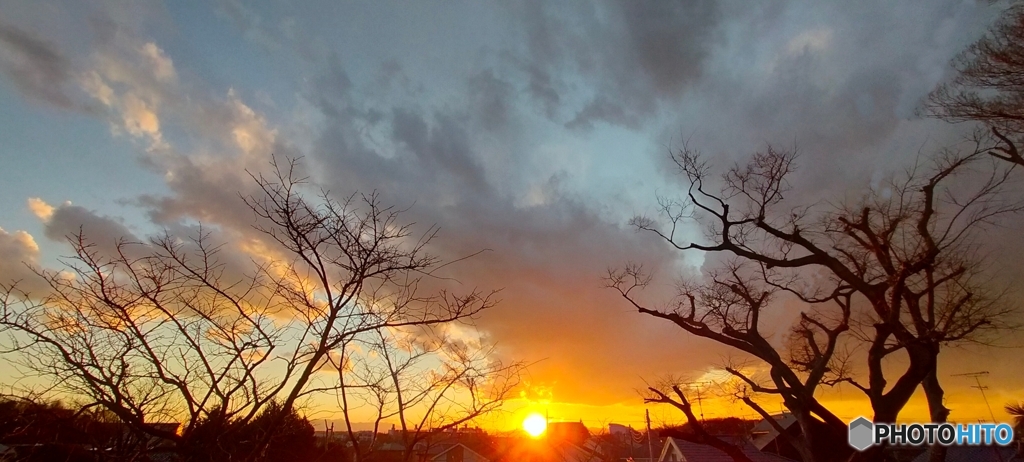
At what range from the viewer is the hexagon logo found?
10086mm

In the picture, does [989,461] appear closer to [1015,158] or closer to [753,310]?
[753,310]

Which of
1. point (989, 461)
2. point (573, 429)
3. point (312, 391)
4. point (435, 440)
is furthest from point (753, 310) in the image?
point (573, 429)

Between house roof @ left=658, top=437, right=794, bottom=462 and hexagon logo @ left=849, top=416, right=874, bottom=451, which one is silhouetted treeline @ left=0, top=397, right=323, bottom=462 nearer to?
hexagon logo @ left=849, top=416, right=874, bottom=451

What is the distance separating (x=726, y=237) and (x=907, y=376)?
4.44m

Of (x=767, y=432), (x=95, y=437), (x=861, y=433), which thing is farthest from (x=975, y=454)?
(x=95, y=437)

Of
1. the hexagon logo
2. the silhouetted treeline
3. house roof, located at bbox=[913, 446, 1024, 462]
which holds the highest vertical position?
house roof, located at bbox=[913, 446, 1024, 462]

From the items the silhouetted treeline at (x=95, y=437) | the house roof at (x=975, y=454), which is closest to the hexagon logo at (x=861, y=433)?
the silhouetted treeline at (x=95, y=437)

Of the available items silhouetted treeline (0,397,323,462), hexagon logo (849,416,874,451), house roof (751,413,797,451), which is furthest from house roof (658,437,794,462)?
silhouetted treeline (0,397,323,462)

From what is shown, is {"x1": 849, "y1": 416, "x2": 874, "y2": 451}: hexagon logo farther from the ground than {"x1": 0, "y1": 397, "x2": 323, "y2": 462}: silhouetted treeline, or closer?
farther from the ground

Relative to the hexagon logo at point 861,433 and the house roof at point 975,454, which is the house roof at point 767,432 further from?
the hexagon logo at point 861,433

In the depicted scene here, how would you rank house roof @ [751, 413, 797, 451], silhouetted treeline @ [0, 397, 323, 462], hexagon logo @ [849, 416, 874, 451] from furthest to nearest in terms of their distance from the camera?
house roof @ [751, 413, 797, 451] < hexagon logo @ [849, 416, 874, 451] < silhouetted treeline @ [0, 397, 323, 462]

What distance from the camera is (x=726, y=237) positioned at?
12.3 m

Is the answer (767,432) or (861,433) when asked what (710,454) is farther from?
(861,433)

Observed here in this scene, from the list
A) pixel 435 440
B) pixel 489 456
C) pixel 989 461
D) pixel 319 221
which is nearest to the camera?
pixel 319 221
